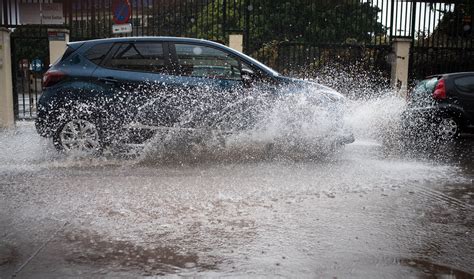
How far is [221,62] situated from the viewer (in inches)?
279

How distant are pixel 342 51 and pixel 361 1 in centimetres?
161

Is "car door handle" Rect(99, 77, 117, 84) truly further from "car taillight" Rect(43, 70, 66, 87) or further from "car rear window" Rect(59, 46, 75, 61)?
"car rear window" Rect(59, 46, 75, 61)

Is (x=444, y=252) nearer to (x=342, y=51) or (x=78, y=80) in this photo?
(x=78, y=80)

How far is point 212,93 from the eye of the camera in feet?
22.6

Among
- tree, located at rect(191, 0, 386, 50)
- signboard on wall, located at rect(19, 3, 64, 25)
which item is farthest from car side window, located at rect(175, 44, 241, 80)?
signboard on wall, located at rect(19, 3, 64, 25)

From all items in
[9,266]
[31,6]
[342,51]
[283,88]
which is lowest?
[9,266]

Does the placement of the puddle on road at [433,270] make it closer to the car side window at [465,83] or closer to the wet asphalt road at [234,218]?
the wet asphalt road at [234,218]

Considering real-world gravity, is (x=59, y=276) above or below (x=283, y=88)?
below

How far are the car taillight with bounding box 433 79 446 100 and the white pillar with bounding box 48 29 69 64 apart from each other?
905cm

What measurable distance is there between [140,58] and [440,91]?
22.0 ft

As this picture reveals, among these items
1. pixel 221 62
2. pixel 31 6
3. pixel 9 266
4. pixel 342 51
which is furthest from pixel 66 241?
pixel 342 51

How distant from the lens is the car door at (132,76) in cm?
687

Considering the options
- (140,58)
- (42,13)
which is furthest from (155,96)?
(42,13)

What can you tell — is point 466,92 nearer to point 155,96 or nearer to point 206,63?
point 206,63
